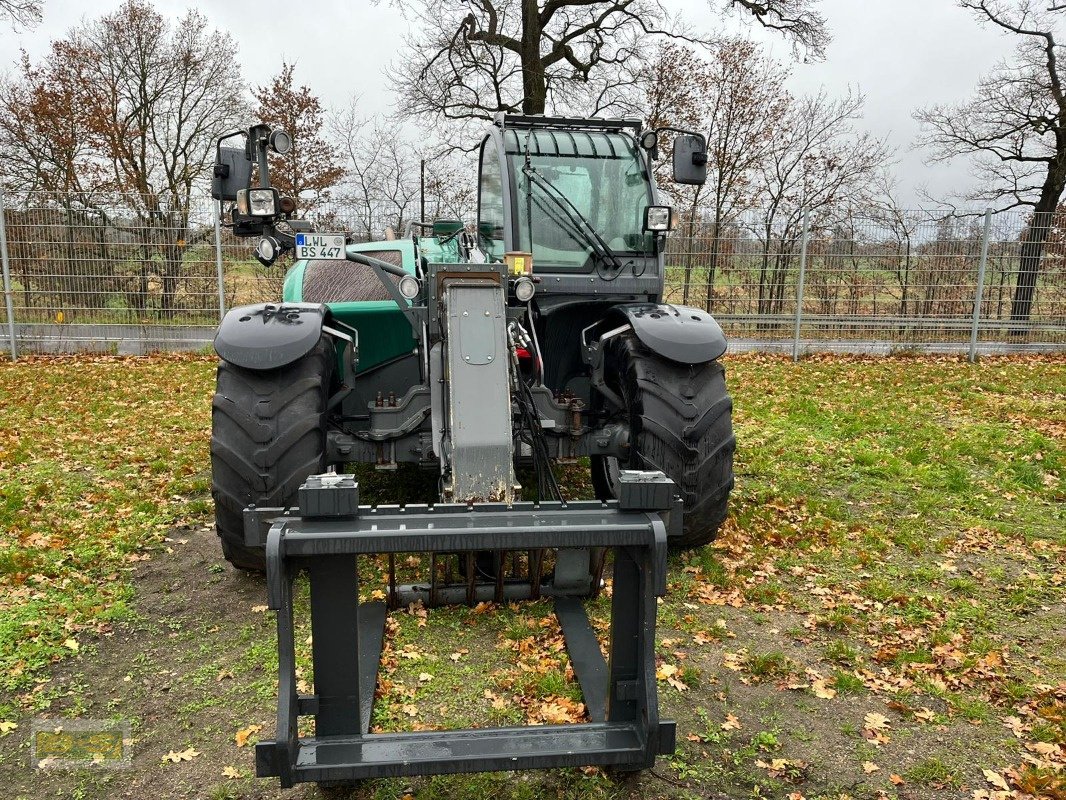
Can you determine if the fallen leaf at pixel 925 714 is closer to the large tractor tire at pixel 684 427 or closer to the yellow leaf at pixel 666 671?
the yellow leaf at pixel 666 671

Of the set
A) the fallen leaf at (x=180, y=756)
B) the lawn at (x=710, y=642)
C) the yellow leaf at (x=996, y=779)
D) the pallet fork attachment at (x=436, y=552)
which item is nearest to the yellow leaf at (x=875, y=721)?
the lawn at (x=710, y=642)

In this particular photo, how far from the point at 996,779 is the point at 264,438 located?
3.30 meters

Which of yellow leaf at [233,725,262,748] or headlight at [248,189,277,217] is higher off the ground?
headlight at [248,189,277,217]

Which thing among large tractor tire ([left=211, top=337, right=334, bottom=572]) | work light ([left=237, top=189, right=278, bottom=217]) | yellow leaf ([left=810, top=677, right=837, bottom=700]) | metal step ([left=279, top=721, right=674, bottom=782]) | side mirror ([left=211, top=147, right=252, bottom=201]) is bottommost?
yellow leaf ([left=810, top=677, right=837, bottom=700])

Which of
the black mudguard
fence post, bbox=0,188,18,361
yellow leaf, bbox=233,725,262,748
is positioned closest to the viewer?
yellow leaf, bbox=233,725,262,748

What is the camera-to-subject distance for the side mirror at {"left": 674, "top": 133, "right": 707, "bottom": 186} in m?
4.72

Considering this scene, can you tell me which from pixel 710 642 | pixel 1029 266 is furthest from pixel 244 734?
pixel 1029 266

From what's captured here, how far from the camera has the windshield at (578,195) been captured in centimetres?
473

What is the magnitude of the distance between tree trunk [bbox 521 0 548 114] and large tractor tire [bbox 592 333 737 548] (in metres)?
12.9

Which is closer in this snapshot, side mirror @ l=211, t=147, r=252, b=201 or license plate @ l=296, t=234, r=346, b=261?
license plate @ l=296, t=234, r=346, b=261

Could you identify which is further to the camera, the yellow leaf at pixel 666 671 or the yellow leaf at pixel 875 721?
the yellow leaf at pixel 666 671

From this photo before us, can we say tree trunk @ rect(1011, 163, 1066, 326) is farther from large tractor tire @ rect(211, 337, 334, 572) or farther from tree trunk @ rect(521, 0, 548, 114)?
large tractor tire @ rect(211, 337, 334, 572)

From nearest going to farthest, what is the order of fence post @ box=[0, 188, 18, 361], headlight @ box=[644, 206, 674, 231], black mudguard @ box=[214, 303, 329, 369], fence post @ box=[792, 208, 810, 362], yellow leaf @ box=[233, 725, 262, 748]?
yellow leaf @ box=[233, 725, 262, 748] < black mudguard @ box=[214, 303, 329, 369] < headlight @ box=[644, 206, 674, 231] < fence post @ box=[0, 188, 18, 361] < fence post @ box=[792, 208, 810, 362]

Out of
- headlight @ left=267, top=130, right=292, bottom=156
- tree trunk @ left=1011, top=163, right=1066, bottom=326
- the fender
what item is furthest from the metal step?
tree trunk @ left=1011, top=163, right=1066, bottom=326
